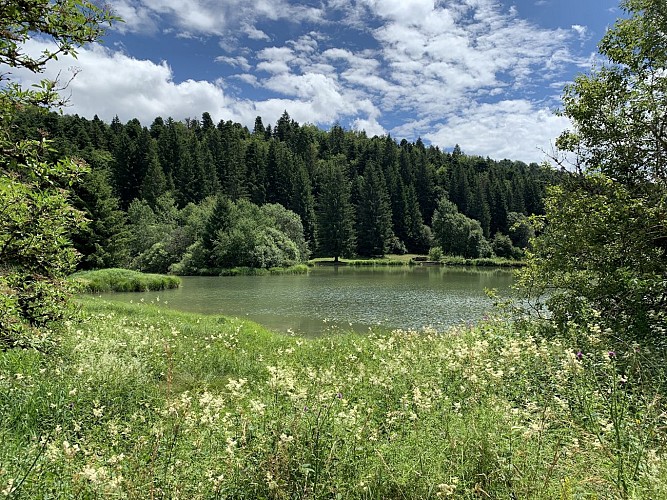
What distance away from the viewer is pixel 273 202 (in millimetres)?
103312

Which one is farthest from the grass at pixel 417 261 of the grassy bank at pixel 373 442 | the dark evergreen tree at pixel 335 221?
the grassy bank at pixel 373 442

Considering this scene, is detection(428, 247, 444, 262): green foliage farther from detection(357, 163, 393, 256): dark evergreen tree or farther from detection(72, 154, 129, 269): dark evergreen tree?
detection(72, 154, 129, 269): dark evergreen tree

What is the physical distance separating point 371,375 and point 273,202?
9935 centimetres

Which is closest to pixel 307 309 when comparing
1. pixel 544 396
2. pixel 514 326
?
pixel 514 326

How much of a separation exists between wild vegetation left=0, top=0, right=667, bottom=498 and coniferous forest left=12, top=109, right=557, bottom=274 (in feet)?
142

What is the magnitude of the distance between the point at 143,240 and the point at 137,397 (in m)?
61.2

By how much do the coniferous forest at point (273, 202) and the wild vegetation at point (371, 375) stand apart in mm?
43134

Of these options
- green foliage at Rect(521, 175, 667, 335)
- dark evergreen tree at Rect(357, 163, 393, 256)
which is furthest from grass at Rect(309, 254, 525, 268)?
green foliage at Rect(521, 175, 667, 335)

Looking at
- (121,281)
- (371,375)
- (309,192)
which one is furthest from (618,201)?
(309,192)

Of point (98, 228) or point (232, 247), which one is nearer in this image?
point (98, 228)

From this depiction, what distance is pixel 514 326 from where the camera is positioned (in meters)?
9.98

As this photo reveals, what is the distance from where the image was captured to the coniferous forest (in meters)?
60.4

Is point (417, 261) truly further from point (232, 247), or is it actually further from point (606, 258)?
point (606, 258)

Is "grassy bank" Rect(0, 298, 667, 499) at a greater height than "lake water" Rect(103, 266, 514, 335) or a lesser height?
greater
